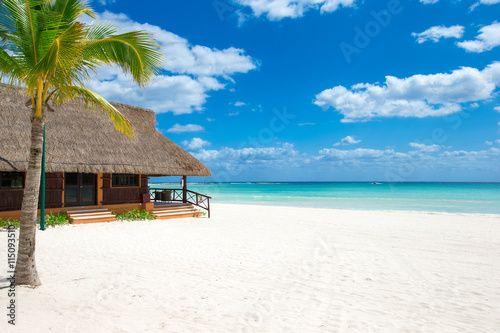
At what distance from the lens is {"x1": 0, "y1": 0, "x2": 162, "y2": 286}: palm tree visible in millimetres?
4434

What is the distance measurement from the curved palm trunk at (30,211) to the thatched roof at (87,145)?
517 cm

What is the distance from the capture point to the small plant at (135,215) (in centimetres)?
1348

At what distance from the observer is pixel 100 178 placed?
44.8 feet

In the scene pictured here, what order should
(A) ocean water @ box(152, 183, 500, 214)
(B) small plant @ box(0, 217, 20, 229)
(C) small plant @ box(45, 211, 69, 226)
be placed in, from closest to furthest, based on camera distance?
(B) small plant @ box(0, 217, 20, 229) → (C) small plant @ box(45, 211, 69, 226) → (A) ocean water @ box(152, 183, 500, 214)

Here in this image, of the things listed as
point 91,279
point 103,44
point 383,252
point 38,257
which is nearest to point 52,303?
point 91,279

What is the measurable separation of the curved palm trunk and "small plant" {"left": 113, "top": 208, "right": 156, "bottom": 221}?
8.70 m

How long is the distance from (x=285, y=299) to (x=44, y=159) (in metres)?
9.66

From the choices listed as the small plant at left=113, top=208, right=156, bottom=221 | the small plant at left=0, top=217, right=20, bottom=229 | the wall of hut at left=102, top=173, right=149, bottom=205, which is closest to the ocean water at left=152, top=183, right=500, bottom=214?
the wall of hut at left=102, top=173, right=149, bottom=205

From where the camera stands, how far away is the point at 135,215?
13.7 meters

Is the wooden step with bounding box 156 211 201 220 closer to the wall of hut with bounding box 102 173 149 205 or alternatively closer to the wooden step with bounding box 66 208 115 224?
the wall of hut with bounding box 102 173 149 205

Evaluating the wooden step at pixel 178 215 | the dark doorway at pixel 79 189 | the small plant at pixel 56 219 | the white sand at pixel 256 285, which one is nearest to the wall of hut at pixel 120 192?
the dark doorway at pixel 79 189

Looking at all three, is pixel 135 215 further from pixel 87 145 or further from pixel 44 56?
pixel 44 56

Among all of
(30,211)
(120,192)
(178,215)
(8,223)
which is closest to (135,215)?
(120,192)

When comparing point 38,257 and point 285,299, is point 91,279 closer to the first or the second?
point 38,257
